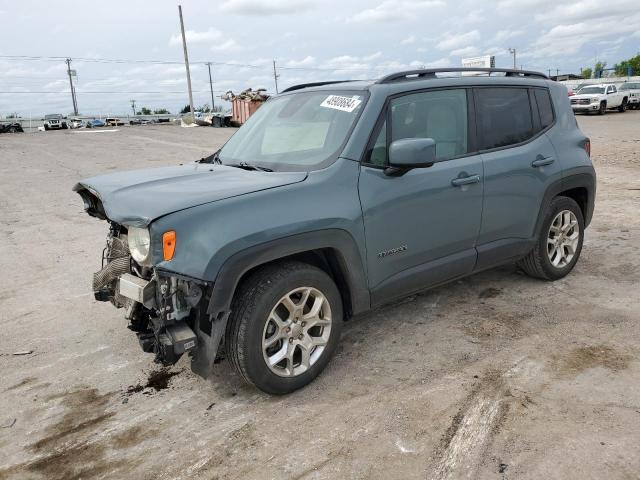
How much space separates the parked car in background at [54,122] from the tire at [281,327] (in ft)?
150

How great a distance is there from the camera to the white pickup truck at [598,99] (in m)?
28.7

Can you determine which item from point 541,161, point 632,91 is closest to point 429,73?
point 541,161

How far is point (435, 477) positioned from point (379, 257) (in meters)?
1.41

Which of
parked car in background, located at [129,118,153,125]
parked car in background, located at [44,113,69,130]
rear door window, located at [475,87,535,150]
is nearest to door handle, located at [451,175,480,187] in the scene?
rear door window, located at [475,87,535,150]

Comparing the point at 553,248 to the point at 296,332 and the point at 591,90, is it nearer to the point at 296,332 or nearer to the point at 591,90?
the point at 296,332

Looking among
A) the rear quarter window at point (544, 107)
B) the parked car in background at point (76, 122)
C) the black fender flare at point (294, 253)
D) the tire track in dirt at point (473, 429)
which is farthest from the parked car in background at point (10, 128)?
the tire track in dirt at point (473, 429)

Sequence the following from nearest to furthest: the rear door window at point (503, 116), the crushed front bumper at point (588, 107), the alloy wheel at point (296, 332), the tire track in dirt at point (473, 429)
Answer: the tire track in dirt at point (473, 429) < the alloy wheel at point (296, 332) < the rear door window at point (503, 116) < the crushed front bumper at point (588, 107)

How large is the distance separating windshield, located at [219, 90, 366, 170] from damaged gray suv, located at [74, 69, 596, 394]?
2 centimetres

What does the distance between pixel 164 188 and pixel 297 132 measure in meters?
1.08

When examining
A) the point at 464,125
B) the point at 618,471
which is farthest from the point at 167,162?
the point at 618,471

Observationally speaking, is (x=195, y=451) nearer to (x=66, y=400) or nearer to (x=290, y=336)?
(x=290, y=336)

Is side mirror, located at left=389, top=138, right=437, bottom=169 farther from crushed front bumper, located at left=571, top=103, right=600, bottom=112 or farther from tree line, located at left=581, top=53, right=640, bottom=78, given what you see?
tree line, located at left=581, top=53, right=640, bottom=78

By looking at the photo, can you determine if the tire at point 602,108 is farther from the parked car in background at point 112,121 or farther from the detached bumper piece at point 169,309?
the parked car in background at point 112,121

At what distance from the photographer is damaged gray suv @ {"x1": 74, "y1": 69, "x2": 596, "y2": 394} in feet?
9.54
